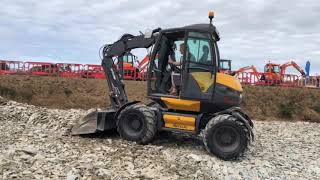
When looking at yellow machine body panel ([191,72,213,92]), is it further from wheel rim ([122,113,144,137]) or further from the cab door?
wheel rim ([122,113,144,137])

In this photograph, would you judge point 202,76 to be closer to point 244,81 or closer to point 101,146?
point 101,146

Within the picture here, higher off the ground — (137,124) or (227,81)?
(227,81)

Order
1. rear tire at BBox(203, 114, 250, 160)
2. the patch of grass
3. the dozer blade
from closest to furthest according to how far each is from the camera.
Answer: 1. rear tire at BBox(203, 114, 250, 160)
2. the dozer blade
3. the patch of grass

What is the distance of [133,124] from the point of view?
11.0 metres

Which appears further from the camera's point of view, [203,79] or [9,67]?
[9,67]

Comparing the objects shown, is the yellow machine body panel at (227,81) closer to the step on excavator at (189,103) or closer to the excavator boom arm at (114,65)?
the step on excavator at (189,103)

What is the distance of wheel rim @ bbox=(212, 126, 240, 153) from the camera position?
33.5 ft

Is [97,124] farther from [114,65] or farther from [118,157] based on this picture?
[118,157]

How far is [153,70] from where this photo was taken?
1119 centimetres

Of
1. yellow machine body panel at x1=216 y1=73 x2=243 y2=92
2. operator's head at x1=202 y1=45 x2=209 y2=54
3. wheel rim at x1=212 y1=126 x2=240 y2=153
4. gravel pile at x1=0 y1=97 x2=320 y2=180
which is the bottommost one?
gravel pile at x1=0 y1=97 x2=320 y2=180

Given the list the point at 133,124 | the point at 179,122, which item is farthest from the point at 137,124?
the point at 179,122

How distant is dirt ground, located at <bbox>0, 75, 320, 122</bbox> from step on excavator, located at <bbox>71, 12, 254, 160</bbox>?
12167mm

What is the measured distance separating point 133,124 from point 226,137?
2185 mm

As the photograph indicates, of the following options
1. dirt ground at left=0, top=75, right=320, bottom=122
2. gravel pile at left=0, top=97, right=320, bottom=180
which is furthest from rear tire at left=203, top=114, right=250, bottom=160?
dirt ground at left=0, top=75, right=320, bottom=122
